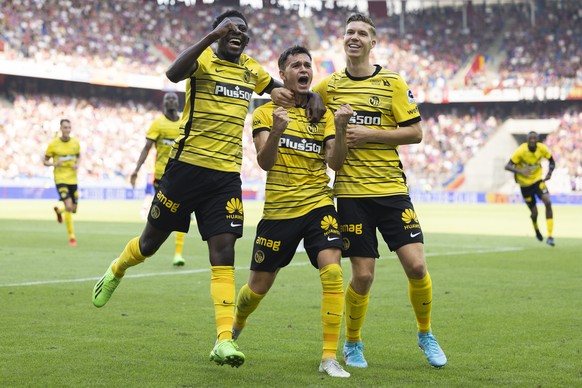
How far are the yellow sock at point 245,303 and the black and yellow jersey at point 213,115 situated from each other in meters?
0.85

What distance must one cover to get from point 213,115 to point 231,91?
0.21 m

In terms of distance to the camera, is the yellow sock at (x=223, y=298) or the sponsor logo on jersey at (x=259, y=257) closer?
the yellow sock at (x=223, y=298)

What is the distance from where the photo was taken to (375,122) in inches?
257

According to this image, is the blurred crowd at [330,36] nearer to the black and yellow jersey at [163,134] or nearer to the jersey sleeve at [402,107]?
the black and yellow jersey at [163,134]

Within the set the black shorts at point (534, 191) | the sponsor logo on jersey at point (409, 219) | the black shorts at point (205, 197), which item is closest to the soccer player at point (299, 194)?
the black shorts at point (205, 197)

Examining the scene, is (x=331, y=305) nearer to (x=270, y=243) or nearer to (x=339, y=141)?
(x=270, y=243)

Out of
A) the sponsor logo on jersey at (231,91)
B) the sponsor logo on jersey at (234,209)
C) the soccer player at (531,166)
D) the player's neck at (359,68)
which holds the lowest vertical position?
the soccer player at (531,166)

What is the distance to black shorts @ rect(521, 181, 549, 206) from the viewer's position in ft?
64.4

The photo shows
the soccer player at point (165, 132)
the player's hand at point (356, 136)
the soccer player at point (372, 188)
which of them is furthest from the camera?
the soccer player at point (165, 132)

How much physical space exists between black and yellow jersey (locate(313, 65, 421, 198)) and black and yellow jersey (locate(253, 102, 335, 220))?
20 centimetres

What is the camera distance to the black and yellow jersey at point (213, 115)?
646 centimetres

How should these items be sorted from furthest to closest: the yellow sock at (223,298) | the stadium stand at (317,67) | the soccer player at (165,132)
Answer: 1. the stadium stand at (317,67)
2. the soccer player at (165,132)
3. the yellow sock at (223,298)

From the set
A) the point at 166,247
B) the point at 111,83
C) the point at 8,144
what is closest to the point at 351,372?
the point at 166,247

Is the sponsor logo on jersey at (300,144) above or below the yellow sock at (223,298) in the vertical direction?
above
